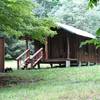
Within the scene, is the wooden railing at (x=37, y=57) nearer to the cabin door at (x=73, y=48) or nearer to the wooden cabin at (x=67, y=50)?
the wooden cabin at (x=67, y=50)

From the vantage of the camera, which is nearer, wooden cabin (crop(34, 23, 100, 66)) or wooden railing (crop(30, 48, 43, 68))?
wooden railing (crop(30, 48, 43, 68))

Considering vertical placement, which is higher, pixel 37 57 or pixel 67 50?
pixel 67 50

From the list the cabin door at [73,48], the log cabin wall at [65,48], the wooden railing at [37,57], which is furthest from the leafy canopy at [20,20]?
the cabin door at [73,48]

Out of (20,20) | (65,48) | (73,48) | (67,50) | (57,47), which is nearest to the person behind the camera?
(20,20)

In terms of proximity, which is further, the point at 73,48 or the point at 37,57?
the point at 73,48

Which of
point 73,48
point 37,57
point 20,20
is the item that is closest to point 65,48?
point 73,48

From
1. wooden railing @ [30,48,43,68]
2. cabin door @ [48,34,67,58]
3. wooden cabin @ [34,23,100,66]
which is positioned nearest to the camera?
wooden railing @ [30,48,43,68]

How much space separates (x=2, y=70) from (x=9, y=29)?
7631 millimetres

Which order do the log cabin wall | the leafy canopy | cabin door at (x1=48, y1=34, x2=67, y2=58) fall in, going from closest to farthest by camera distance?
the leafy canopy → the log cabin wall → cabin door at (x1=48, y1=34, x2=67, y2=58)

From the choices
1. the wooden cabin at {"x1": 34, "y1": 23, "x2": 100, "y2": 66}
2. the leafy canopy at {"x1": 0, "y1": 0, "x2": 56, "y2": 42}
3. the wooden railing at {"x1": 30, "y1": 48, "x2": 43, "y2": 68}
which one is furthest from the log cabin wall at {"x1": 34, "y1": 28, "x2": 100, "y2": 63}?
the leafy canopy at {"x1": 0, "y1": 0, "x2": 56, "y2": 42}

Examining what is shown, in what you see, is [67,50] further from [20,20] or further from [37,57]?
[20,20]

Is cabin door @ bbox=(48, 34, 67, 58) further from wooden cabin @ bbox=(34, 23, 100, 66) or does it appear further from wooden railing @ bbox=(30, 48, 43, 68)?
wooden railing @ bbox=(30, 48, 43, 68)

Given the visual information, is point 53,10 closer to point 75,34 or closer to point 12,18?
point 75,34

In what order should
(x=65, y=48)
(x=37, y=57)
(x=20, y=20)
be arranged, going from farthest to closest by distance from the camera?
(x=65, y=48), (x=37, y=57), (x=20, y=20)
